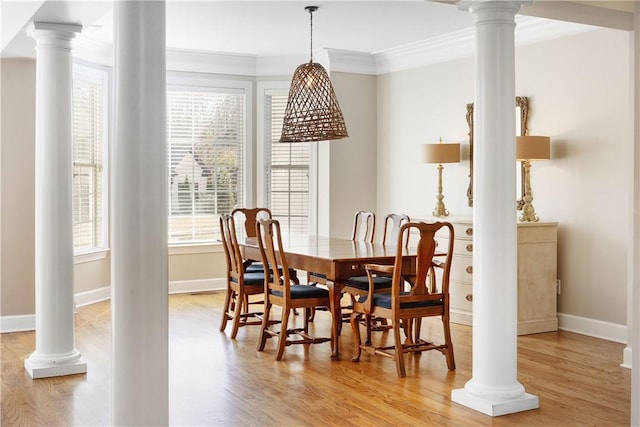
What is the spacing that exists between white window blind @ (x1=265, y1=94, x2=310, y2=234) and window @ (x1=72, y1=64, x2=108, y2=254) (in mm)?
1978

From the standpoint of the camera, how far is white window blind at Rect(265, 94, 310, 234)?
8.77 metres

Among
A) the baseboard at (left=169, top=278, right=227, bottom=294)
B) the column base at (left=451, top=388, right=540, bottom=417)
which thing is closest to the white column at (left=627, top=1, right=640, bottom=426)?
the column base at (left=451, top=388, right=540, bottom=417)

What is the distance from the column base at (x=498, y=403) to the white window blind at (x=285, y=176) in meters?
4.77

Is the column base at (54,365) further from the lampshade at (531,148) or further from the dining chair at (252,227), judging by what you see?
the lampshade at (531,148)

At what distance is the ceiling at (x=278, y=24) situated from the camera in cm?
511

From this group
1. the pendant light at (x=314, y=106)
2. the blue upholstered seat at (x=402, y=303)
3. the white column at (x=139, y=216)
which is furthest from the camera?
the pendant light at (x=314, y=106)

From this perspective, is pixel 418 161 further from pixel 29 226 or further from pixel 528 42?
pixel 29 226

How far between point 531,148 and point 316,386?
2.90m

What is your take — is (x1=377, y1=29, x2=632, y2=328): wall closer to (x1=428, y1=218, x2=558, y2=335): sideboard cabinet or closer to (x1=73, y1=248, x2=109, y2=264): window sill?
(x1=428, y1=218, x2=558, y2=335): sideboard cabinet

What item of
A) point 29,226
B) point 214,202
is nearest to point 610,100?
point 214,202

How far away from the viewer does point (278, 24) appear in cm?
688

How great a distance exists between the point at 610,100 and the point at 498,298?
2665 mm

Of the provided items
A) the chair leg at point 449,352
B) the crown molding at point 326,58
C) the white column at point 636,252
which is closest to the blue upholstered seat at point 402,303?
the chair leg at point 449,352

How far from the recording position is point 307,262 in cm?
546
